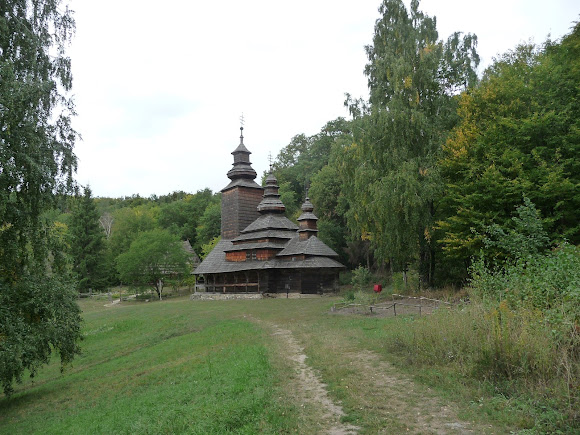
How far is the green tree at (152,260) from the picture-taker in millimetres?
38312

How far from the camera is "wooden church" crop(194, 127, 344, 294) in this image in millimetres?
31844

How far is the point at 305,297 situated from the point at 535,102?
1882cm

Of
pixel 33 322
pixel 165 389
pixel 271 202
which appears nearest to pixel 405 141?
pixel 271 202

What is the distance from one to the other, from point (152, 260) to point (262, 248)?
1159 centimetres

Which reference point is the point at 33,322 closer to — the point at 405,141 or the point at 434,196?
the point at 434,196

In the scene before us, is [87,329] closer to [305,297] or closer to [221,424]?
[305,297]

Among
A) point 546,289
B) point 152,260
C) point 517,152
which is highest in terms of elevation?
point 517,152

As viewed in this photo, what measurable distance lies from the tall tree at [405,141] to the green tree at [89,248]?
1375 inches

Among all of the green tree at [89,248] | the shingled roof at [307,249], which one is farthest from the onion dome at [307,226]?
the green tree at [89,248]

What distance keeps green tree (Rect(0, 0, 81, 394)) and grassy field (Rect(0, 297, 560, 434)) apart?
1.89 m

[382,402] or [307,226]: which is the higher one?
[307,226]

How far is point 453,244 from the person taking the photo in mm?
20219

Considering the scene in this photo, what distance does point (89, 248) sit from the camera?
47938 mm

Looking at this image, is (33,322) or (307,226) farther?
(307,226)
